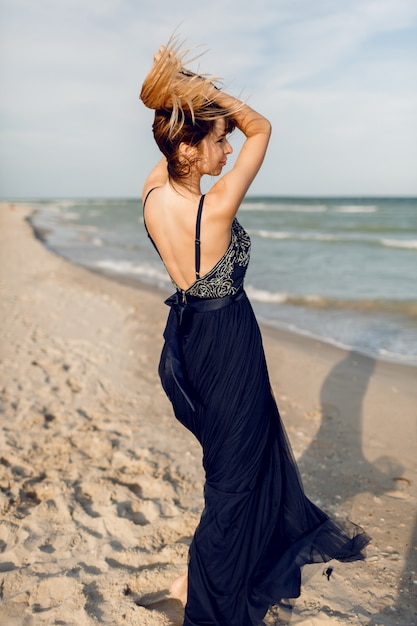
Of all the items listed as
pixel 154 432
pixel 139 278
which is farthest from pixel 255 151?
pixel 139 278

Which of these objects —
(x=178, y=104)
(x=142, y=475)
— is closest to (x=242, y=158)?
(x=178, y=104)

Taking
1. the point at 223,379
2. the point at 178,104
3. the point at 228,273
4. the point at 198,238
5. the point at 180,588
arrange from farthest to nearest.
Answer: the point at 180,588 → the point at 223,379 → the point at 228,273 → the point at 198,238 → the point at 178,104

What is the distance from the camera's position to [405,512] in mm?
3467

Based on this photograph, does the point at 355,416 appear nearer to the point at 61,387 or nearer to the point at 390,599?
the point at 390,599

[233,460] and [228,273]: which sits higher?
[228,273]

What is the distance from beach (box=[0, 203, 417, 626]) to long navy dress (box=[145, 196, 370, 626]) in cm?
35

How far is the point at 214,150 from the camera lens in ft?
6.63

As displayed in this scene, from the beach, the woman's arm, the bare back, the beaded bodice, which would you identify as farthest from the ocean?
the woman's arm

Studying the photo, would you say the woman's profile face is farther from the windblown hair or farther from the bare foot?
the bare foot

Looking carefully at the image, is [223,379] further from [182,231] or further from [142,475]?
[142,475]

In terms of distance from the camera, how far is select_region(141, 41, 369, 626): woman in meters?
1.94

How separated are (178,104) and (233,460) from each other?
1.38 meters

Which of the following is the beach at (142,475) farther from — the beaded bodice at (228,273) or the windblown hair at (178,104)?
the windblown hair at (178,104)

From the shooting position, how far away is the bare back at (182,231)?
77.8 inches
